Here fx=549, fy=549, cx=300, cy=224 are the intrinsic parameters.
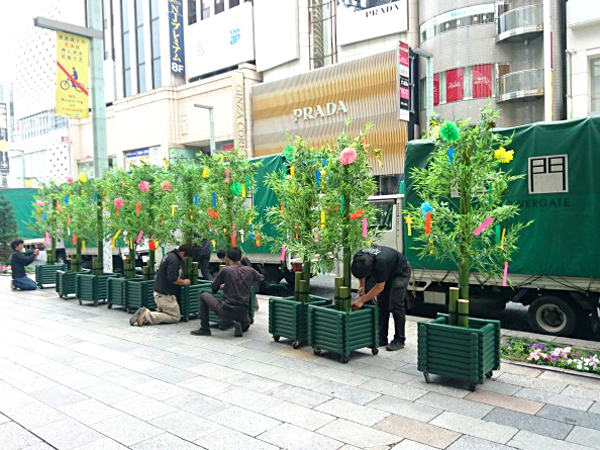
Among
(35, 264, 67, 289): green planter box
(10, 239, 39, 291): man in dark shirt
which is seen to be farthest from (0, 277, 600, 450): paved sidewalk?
(35, 264, 67, 289): green planter box

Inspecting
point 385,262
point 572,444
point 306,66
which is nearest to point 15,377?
point 385,262

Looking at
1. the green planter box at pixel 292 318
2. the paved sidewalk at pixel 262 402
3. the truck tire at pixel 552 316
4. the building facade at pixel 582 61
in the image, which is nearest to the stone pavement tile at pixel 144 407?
the paved sidewalk at pixel 262 402

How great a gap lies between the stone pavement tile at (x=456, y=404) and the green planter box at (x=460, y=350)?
0.31 metres

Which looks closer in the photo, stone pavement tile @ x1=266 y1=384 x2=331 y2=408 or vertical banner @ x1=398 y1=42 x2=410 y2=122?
stone pavement tile @ x1=266 y1=384 x2=331 y2=408

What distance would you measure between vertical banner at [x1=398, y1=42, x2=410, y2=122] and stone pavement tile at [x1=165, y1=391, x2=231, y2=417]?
889 inches

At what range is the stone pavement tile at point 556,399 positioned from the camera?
5.49 meters

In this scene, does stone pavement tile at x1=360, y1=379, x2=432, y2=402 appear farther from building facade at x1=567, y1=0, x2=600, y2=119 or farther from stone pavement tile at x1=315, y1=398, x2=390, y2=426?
building facade at x1=567, y1=0, x2=600, y2=119

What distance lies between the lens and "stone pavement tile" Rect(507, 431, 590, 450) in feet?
14.8

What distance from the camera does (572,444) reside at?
4.56 meters

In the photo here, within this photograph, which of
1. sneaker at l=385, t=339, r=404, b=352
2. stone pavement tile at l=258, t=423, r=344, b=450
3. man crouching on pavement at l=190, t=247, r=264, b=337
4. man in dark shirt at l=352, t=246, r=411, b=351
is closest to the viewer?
stone pavement tile at l=258, t=423, r=344, b=450

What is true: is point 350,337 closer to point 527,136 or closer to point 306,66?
point 527,136

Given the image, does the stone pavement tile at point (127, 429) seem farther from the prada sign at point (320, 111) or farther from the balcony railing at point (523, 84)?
the prada sign at point (320, 111)

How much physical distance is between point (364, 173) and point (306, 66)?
89.2ft

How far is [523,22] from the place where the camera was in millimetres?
23672
